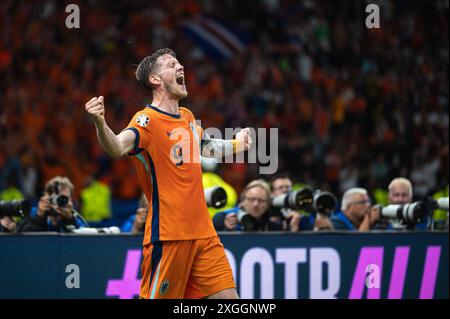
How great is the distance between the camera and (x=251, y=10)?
60.6ft

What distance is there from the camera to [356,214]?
29.3 ft

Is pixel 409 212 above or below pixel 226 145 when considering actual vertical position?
below

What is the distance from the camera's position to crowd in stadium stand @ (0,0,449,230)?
1389cm

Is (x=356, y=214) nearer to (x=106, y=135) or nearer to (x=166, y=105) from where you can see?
(x=166, y=105)

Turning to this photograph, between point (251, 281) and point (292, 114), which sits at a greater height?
point (292, 114)

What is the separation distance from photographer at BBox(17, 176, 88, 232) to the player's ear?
234 centimetres

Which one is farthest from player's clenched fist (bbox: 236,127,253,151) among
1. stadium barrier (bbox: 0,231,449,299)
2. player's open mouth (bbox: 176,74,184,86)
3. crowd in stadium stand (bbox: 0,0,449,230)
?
crowd in stadium stand (bbox: 0,0,449,230)

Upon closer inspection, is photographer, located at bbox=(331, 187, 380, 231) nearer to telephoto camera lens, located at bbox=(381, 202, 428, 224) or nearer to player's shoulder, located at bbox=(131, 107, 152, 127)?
telephoto camera lens, located at bbox=(381, 202, 428, 224)

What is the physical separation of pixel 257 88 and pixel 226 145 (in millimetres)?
10483

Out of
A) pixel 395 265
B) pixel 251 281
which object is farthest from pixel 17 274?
pixel 395 265

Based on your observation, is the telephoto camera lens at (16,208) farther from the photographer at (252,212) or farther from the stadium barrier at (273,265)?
the photographer at (252,212)

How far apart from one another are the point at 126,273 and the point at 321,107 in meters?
8.35

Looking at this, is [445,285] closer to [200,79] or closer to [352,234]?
[352,234]

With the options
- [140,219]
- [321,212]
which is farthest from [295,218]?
[140,219]
